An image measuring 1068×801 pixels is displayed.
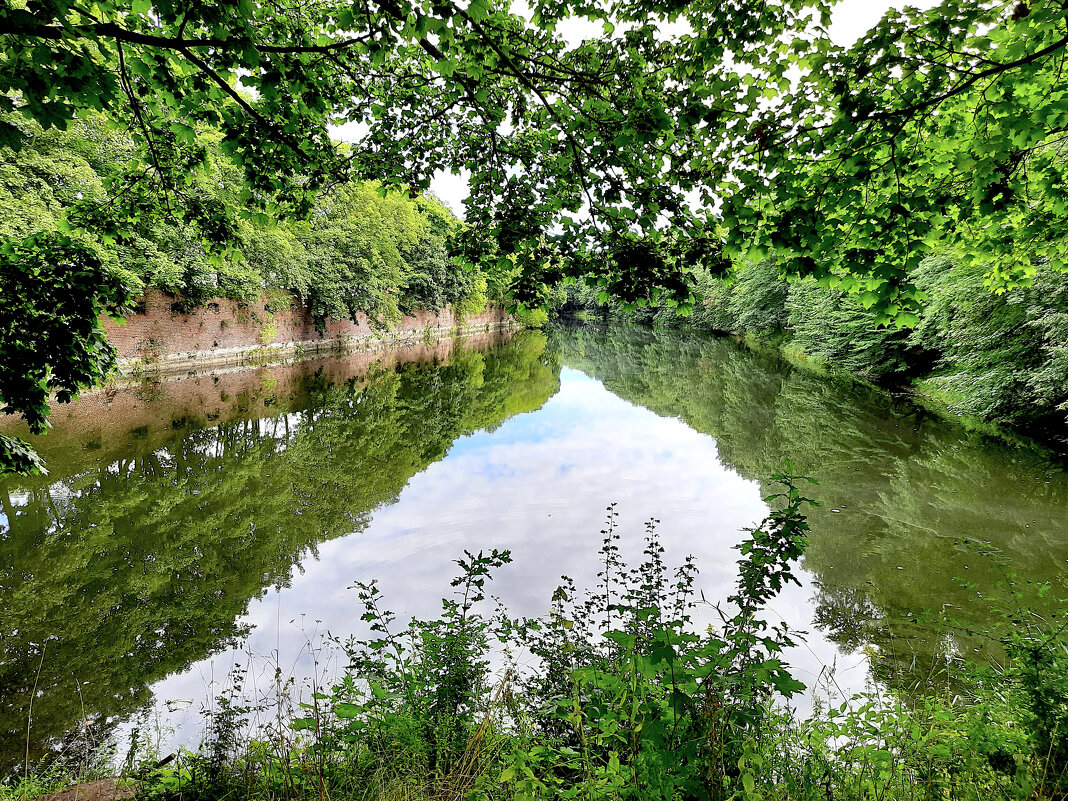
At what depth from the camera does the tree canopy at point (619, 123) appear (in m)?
2.88

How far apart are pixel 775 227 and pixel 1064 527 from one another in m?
8.37

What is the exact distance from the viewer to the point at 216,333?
22406 millimetres

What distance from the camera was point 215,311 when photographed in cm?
2208

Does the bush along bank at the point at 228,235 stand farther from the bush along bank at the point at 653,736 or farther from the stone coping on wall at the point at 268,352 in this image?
the bush along bank at the point at 653,736

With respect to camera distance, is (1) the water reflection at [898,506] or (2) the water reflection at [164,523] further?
(1) the water reflection at [898,506]

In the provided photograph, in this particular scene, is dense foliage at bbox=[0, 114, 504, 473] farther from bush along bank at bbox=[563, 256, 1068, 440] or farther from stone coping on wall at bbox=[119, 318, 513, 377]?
bush along bank at bbox=[563, 256, 1068, 440]

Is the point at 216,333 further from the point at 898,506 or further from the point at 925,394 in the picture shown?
the point at 925,394

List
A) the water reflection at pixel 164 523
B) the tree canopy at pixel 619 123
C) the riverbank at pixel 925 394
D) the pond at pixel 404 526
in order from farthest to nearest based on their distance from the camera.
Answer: the riverbank at pixel 925 394, the pond at pixel 404 526, the water reflection at pixel 164 523, the tree canopy at pixel 619 123

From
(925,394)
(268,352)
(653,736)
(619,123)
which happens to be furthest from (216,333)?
(925,394)

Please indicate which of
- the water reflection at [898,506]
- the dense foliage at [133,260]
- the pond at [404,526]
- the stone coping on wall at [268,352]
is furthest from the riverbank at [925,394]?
the stone coping on wall at [268,352]

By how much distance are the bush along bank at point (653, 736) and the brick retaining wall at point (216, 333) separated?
61.4 ft

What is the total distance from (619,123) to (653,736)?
3789 millimetres

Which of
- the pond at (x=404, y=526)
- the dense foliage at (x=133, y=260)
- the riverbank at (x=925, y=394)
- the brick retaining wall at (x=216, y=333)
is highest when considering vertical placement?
the dense foliage at (x=133, y=260)

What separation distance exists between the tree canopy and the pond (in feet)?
8.91
